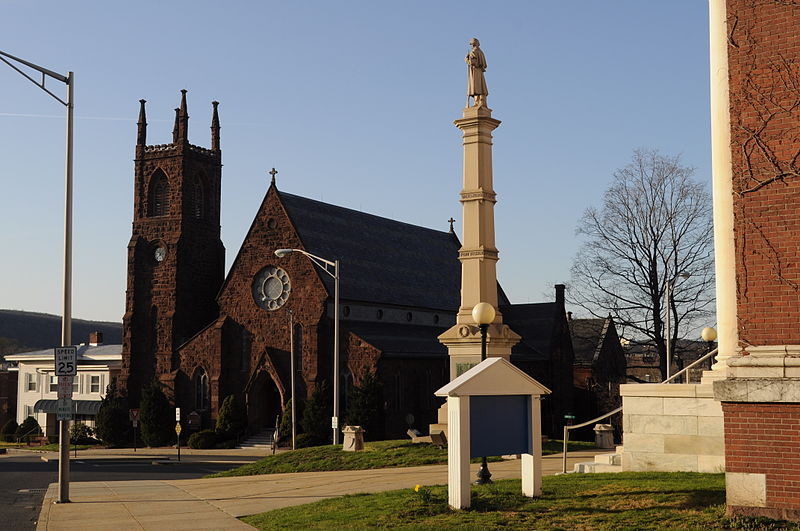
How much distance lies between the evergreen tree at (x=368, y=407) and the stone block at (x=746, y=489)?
3542 centimetres

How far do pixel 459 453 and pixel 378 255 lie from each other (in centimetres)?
4565

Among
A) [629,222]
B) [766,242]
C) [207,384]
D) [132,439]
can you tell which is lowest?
[132,439]

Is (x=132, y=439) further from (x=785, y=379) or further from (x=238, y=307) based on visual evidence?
(x=785, y=379)

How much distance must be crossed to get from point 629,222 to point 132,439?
33.8m

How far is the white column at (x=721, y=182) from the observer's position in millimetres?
17422

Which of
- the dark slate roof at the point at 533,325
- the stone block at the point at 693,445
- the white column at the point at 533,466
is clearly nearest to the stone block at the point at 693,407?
the stone block at the point at 693,445

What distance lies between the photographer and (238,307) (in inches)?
2165

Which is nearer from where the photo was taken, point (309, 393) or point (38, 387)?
point (309, 393)

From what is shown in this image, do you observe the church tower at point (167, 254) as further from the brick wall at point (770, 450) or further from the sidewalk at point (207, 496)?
the brick wall at point (770, 450)

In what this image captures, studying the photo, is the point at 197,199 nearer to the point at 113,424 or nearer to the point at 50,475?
the point at 113,424

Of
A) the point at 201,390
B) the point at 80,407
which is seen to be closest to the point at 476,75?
the point at 201,390

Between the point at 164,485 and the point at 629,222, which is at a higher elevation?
the point at 629,222

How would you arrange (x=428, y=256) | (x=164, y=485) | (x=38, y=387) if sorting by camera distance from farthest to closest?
(x=38, y=387)
(x=428, y=256)
(x=164, y=485)

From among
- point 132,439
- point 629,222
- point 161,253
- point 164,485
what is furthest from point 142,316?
point 164,485
